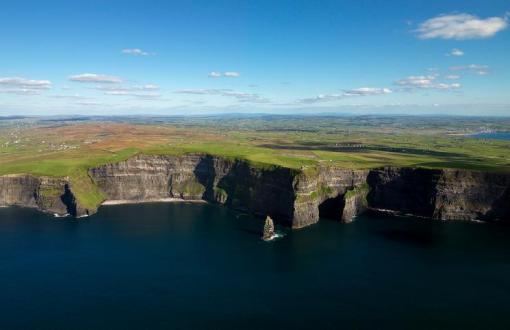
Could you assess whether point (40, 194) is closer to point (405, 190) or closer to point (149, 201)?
point (149, 201)

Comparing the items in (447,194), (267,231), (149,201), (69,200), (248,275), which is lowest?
(248,275)

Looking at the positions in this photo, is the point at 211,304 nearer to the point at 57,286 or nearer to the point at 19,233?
the point at 57,286

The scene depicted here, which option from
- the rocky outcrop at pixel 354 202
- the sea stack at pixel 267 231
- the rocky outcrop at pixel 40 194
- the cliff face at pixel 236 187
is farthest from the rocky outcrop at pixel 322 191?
the rocky outcrop at pixel 40 194

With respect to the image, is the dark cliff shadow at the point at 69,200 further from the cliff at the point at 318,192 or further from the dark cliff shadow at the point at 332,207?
the dark cliff shadow at the point at 332,207

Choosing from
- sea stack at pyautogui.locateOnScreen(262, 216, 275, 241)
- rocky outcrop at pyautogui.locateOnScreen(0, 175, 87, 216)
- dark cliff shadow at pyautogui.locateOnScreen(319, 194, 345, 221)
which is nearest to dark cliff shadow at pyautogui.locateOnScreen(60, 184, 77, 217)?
rocky outcrop at pyautogui.locateOnScreen(0, 175, 87, 216)

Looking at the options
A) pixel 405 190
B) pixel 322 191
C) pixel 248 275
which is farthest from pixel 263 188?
pixel 248 275

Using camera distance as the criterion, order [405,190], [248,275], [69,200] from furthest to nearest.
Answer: [405,190], [69,200], [248,275]

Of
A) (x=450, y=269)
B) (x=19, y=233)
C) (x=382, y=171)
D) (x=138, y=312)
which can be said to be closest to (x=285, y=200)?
(x=382, y=171)
